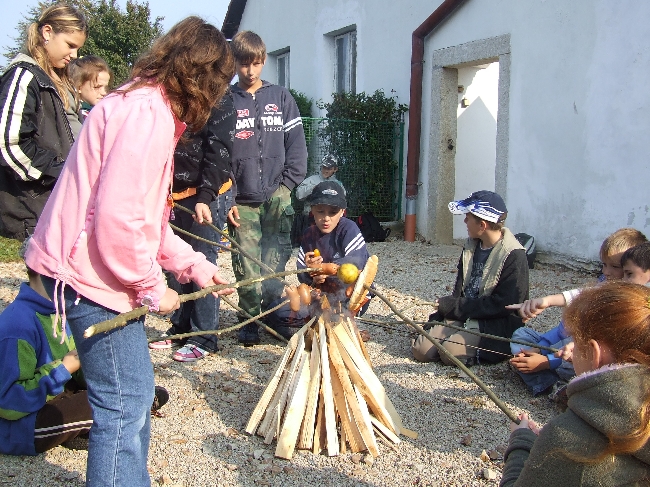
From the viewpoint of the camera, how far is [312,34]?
41.8 ft

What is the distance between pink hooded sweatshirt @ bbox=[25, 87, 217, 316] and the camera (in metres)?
2.02

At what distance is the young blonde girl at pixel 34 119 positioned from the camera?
3.57m

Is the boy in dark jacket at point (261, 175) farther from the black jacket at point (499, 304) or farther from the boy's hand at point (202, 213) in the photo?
the black jacket at point (499, 304)

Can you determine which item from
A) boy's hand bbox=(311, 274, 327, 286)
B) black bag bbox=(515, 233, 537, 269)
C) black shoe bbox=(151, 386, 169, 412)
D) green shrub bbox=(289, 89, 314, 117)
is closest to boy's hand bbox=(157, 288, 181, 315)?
boy's hand bbox=(311, 274, 327, 286)

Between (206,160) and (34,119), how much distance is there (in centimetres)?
102

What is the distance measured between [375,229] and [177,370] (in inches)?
242

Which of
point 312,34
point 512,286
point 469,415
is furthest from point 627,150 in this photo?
point 312,34

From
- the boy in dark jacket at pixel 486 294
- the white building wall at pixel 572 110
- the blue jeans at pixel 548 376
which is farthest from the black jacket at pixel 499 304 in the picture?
the white building wall at pixel 572 110

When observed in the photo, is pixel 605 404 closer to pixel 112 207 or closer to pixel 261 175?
pixel 112 207

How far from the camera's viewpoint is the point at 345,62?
12.2 m

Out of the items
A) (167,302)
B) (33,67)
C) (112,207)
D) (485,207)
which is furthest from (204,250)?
(112,207)

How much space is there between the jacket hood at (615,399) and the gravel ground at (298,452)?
142 cm

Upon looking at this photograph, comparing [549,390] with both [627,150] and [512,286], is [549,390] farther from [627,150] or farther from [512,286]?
[627,150]

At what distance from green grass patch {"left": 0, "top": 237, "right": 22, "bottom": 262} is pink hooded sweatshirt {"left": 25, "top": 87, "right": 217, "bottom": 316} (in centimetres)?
699
